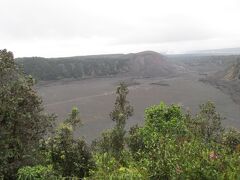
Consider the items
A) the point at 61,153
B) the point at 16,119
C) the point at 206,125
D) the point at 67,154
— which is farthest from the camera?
the point at 206,125

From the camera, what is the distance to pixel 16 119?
26203 millimetres

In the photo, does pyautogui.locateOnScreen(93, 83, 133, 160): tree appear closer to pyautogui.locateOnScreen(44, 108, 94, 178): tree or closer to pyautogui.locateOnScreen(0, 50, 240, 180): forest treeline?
pyautogui.locateOnScreen(0, 50, 240, 180): forest treeline

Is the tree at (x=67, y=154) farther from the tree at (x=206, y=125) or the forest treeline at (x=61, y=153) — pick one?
the tree at (x=206, y=125)

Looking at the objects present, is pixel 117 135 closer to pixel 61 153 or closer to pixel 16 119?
pixel 61 153

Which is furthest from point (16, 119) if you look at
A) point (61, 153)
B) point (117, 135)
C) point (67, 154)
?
point (117, 135)

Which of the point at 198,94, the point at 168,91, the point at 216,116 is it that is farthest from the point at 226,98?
the point at 216,116

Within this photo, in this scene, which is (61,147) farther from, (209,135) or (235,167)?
(209,135)

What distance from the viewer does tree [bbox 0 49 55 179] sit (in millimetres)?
25562

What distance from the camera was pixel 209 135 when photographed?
49156mm

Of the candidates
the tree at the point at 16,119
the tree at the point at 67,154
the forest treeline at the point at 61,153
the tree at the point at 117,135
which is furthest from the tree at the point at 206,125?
the tree at the point at 16,119

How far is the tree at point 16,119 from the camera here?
83.9 ft

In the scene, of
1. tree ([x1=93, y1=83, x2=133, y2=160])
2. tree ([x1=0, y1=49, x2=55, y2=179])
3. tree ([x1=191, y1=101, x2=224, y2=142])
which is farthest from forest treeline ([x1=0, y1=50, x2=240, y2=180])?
tree ([x1=191, y1=101, x2=224, y2=142])

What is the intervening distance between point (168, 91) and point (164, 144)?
448ft

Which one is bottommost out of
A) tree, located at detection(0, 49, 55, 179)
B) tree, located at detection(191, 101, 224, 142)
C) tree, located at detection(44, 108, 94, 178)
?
tree, located at detection(191, 101, 224, 142)
